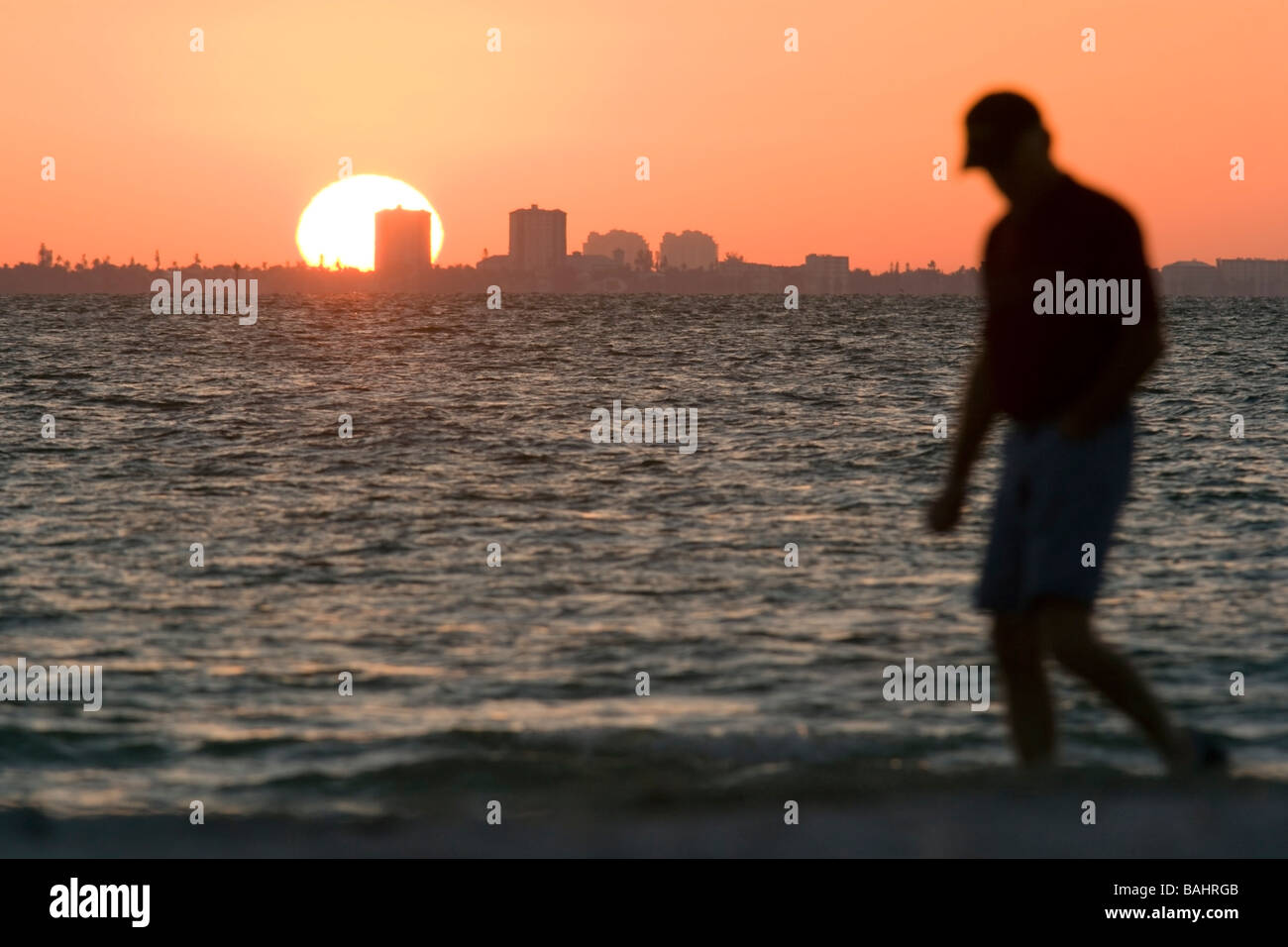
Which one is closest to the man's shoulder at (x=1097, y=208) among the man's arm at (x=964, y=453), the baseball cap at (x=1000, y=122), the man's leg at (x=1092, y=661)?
the baseball cap at (x=1000, y=122)

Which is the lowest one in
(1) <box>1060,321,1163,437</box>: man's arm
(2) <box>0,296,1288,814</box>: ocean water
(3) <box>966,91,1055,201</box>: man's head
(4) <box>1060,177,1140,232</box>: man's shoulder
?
(2) <box>0,296,1288,814</box>: ocean water

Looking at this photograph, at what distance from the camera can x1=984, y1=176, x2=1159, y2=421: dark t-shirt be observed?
167 inches

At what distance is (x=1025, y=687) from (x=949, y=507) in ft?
2.10

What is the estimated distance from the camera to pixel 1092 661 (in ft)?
14.7

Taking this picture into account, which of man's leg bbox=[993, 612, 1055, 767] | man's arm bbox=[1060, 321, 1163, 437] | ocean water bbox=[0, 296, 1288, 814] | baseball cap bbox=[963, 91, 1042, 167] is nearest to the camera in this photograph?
man's arm bbox=[1060, 321, 1163, 437]

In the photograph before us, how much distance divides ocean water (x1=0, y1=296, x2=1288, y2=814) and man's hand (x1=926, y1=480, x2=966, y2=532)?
1157 millimetres

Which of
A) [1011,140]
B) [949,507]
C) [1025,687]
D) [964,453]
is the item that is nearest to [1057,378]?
[964,453]

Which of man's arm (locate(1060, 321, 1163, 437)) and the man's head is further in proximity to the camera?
the man's head

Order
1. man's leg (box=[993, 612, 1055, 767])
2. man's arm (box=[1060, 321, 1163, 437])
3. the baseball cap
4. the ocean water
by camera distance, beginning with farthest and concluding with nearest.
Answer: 1. the ocean water
2. man's leg (box=[993, 612, 1055, 767])
3. the baseball cap
4. man's arm (box=[1060, 321, 1163, 437])

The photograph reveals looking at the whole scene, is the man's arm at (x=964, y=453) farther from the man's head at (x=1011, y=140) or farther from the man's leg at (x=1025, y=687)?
the man's head at (x=1011, y=140)

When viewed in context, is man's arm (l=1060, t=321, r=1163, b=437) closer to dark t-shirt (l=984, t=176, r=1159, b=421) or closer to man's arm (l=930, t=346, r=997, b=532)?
dark t-shirt (l=984, t=176, r=1159, b=421)

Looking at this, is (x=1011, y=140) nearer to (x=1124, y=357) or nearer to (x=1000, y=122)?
(x=1000, y=122)

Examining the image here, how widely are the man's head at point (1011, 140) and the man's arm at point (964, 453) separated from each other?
1.93 ft

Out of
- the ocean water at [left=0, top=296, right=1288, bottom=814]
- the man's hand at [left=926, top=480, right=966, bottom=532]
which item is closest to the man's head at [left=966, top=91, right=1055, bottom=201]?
the man's hand at [left=926, top=480, right=966, bottom=532]
